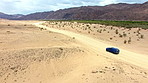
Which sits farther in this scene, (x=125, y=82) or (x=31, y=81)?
(x=31, y=81)

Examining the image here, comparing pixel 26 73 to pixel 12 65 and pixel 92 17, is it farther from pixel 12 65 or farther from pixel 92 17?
pixel 92 17

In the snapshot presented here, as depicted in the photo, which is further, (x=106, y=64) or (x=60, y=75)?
(x=106, y=64)

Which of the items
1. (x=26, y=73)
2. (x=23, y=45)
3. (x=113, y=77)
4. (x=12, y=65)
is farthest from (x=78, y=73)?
(x=23, y=45)

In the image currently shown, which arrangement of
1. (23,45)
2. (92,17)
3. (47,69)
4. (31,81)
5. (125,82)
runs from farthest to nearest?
1. (92,17)
2. (23,45)
3. (47,69)
4. (31,81)
5. (125,82)

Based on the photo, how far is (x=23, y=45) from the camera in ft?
69.8

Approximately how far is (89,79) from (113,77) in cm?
141

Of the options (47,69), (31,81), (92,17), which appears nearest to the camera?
(31,81)

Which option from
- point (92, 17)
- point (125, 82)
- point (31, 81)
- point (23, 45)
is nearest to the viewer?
point (125, 82)

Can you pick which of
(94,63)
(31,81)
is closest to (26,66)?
(31,81)

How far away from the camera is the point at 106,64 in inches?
623

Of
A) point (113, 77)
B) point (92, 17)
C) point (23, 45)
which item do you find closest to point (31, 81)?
point (113, 77)

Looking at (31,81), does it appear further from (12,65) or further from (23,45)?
(23,45)

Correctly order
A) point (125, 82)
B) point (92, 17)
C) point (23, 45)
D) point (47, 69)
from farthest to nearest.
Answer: point (92, 17)
point (23, 45)
point (47, 69)
point (125, 82)

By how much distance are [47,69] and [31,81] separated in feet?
5.57
